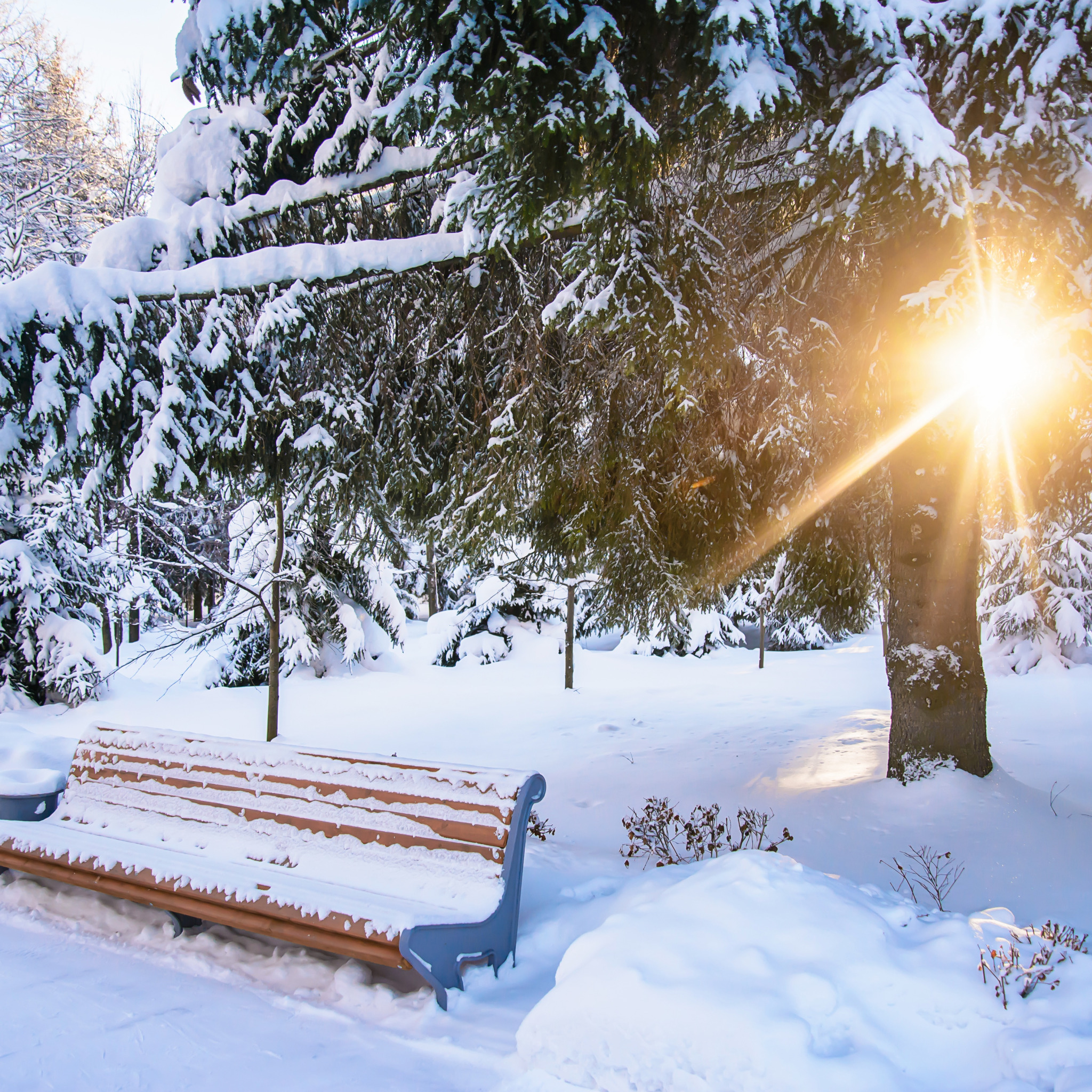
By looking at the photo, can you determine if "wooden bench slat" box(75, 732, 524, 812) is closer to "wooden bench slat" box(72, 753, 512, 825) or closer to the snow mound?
"wooden bench slat" box(72, 753, 512, 825)

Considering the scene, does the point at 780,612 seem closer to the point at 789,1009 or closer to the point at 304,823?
the point at 304,823

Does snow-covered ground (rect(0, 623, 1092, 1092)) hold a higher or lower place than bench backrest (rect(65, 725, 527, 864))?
lower

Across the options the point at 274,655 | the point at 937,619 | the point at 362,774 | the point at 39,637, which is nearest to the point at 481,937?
the point at 362,774

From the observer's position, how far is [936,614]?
5477 millimetres

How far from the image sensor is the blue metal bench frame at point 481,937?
2.63 m

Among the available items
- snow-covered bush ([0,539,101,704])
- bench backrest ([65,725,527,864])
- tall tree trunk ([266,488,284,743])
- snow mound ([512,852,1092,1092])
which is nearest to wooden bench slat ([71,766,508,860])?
bench backrest ([65,725,527,864])

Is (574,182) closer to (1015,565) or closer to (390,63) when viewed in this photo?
(390,63)

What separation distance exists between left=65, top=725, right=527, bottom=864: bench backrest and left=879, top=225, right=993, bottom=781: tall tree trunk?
3.81 metres

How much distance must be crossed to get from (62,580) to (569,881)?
12621 millimetres

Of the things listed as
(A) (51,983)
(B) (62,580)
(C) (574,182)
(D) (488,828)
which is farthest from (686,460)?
(B) (62,580)

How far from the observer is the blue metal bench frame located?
103 inches

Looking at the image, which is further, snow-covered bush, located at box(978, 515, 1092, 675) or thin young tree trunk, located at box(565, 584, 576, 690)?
snow-covered bush, located at box(978, 515, 1092, 675)

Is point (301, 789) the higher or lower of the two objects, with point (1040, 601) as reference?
lower

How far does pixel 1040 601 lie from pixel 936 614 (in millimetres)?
12437
